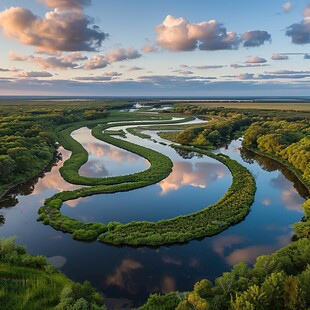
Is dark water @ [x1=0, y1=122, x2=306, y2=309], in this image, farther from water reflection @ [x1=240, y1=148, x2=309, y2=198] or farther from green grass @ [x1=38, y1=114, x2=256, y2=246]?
Result: green grass @ [x1=38, y1=114, x2=256, y2=246]

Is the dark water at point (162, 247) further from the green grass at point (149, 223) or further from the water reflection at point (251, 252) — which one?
the green grass at point (149, 223)

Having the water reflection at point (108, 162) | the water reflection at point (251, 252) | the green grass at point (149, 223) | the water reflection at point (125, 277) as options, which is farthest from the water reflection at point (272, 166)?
the water reflection at point (125, 277)

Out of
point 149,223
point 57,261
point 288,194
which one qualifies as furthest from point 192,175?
point 57,261

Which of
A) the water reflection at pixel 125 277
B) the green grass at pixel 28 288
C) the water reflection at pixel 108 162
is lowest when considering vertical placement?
the water reflection at pixel 125 277

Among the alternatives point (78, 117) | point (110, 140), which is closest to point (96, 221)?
point (110, 140)

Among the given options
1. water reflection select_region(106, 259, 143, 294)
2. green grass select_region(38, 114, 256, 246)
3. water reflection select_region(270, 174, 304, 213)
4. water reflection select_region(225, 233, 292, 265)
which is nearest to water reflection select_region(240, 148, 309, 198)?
water reflection select_region(270, 174, 304, 213)

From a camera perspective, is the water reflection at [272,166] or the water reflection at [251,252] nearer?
the water reflection at [251,252]

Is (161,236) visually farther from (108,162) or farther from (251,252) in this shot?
(108,162)
